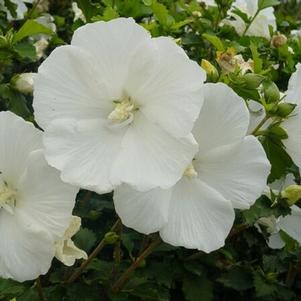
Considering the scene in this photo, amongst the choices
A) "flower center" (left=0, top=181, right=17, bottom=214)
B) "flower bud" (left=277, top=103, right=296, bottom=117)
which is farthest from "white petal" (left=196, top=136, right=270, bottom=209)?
"flower center" (left=0, top=181, right=17, bottom=214)

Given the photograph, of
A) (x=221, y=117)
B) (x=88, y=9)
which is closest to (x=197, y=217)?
(x=221, y=117)

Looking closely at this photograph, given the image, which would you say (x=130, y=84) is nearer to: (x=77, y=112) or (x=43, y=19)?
(x=77, y=112)

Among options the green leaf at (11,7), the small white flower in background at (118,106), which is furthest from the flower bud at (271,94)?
the green leaf at (11,7)

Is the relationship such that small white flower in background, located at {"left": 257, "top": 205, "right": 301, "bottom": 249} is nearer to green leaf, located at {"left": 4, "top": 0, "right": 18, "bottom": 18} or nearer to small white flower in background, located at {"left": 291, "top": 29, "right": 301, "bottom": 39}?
small white flower in background, located at {"left": 291, "top": 29, "right": 301, "bottom": 39}

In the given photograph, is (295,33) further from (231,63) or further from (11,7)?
(231,63)

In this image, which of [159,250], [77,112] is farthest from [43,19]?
[77,112]

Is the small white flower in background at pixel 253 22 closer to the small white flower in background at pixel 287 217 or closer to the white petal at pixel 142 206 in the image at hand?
the small white flower in background at pixel 287 217
